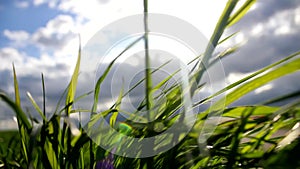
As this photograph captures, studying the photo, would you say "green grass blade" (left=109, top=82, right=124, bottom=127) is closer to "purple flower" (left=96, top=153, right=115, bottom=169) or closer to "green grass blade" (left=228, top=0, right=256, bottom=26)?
"purple flower" (left=96, top=153, right=115, bottom=169)

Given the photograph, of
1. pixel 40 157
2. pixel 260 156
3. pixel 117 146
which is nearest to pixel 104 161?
pixel 117 146

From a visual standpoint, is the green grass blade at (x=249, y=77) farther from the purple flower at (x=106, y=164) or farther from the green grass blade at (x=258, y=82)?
the purple flower at (x=106, y=164)

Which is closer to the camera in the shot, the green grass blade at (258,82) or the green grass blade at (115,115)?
the green grass blade at (258,82)

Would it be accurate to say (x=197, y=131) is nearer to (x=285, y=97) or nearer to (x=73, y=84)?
(x=285, y=97)

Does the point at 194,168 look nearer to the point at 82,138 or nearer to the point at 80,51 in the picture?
the point at 82,138

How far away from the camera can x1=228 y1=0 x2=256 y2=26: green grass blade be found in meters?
0.85

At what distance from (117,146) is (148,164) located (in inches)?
6.3

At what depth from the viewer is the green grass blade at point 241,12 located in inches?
33.3

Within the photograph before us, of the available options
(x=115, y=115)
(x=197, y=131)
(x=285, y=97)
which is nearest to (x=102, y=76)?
(x=115, y=115)

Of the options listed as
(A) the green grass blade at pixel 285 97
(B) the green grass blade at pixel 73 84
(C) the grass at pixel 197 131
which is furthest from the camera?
(B) the green grass blade at pixel 73 84

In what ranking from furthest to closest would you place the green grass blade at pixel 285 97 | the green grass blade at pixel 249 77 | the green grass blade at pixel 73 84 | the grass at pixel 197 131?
the green grass blade at pixel 73 84
the green grass blade at pixel 249 77
the grass at pixel 197 131
the green grass blade at pixel 285 97

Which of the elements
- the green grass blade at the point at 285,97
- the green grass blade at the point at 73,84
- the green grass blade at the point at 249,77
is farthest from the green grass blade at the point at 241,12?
the green grass blade at the point at 73,84

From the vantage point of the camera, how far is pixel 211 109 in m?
0.78

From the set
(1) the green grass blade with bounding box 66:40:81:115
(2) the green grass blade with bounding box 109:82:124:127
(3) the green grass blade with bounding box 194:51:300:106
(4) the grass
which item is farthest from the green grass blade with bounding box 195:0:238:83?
(1) the green grass blade with bounding box 66:40:81:115
